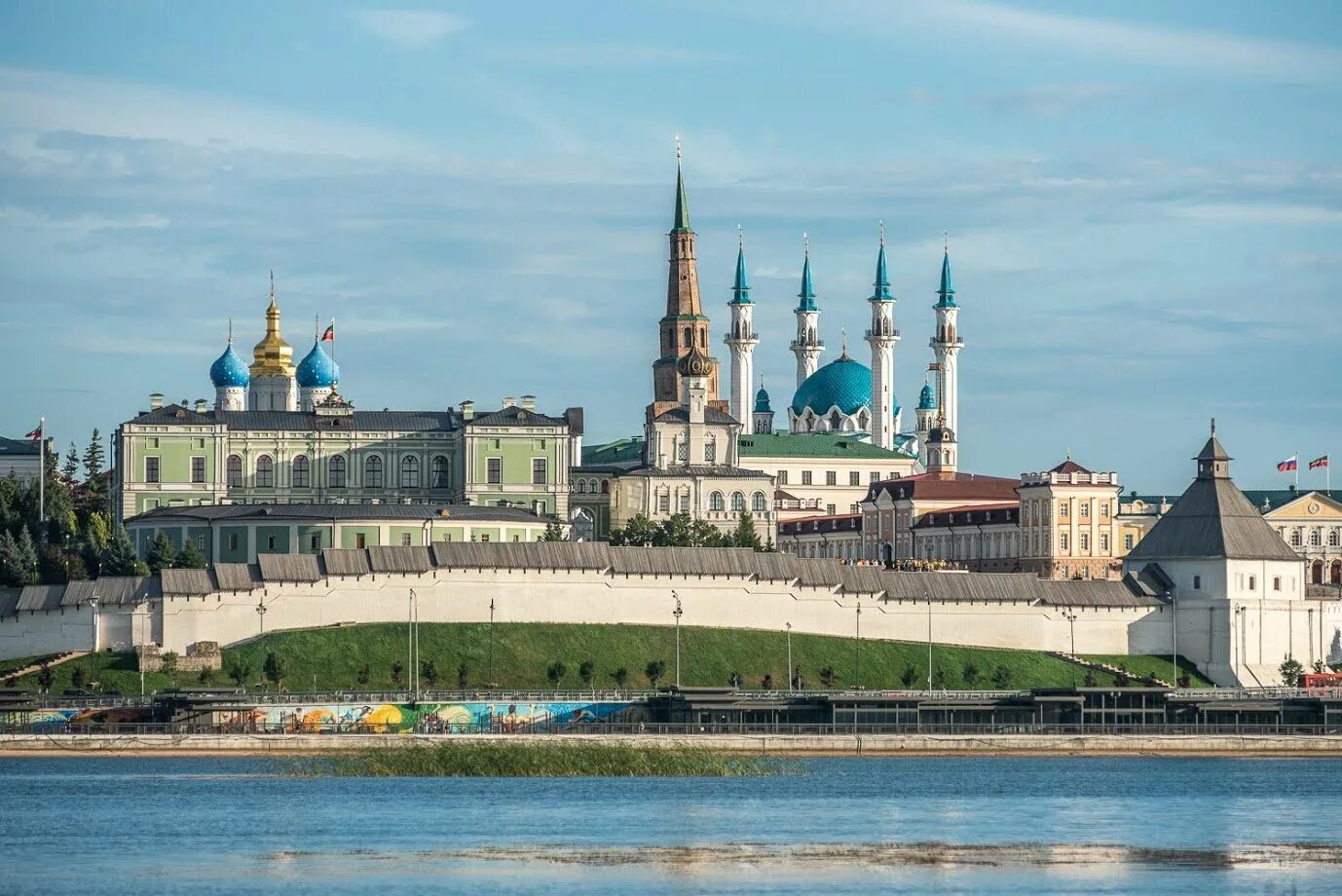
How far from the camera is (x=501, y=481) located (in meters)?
137

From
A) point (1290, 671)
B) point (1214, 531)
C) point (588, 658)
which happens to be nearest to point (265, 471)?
point (588, 658)

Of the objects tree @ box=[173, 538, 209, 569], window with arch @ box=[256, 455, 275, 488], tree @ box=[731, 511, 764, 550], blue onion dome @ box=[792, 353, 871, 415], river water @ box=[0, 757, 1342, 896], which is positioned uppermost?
blue onion dome @ box=[792, 353, 871, 415]

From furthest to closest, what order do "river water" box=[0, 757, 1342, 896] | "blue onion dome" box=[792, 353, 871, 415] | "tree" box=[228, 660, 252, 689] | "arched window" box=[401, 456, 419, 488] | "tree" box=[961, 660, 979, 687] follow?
"blue onion dome" box=[792, 353, 871, 415]
"arched window" box=[401, 456, 419, 488]
"tree" box=[961, 660, 979, 687]
"tree" box=[228, 660, 252, 689]
"river water" box=[0, 757, 1342, 896]

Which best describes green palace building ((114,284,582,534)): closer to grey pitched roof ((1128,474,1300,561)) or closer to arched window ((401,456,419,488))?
arched window ((401,456,419,488))

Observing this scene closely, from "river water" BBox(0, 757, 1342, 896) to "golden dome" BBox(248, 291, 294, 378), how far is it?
67.6 m

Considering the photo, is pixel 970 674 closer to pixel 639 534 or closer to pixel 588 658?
pixel 588 658

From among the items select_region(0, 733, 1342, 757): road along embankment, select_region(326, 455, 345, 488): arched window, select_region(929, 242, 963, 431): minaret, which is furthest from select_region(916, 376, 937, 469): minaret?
select_region(0, 733, 1342, 757): road along embankment

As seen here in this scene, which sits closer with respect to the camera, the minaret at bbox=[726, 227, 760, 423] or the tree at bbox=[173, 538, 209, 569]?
the tree at bbox=[173, 538, 209, 569]

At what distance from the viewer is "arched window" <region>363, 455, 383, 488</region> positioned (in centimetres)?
13812

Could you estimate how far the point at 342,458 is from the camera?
453 ft

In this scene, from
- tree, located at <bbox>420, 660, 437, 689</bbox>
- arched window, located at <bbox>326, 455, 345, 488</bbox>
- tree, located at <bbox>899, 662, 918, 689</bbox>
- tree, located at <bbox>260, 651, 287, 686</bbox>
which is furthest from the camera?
arched window, located at <bbox>326, 455, 345, 488</bbox>

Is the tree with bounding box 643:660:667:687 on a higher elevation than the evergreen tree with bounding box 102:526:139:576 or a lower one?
lower

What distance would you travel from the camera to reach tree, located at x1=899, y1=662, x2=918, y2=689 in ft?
365

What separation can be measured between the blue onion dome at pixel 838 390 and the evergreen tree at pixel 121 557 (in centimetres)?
7157
